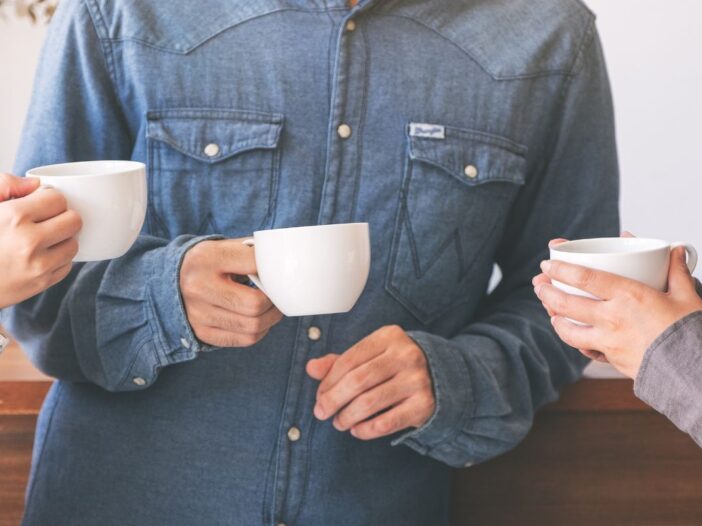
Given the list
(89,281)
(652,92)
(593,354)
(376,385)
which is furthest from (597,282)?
(652,92)

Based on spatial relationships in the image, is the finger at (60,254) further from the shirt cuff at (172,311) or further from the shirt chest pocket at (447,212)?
the shirt chest pocket at (447,212)

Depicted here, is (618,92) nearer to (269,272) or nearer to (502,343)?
(502,343)

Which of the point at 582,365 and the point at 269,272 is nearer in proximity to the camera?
the point at 269,272

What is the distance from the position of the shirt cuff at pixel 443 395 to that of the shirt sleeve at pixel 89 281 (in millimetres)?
284

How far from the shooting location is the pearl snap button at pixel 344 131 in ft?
4.03

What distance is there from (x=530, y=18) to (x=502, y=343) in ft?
1.40

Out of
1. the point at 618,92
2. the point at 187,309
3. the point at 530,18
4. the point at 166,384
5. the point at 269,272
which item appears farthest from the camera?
the point at 618,92

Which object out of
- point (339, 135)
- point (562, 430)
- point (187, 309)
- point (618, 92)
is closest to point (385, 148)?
point (339, 135)

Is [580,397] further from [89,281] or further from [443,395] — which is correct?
[89,281]

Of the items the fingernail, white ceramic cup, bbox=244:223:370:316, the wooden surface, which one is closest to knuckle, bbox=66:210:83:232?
white ceramic cup, bbox=244:223:370:316

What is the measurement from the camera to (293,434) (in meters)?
1.23

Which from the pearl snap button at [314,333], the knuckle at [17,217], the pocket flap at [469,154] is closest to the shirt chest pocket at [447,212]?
the pocket flap at [469,154]

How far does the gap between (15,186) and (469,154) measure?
605mm

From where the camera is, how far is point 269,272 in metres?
0.92
